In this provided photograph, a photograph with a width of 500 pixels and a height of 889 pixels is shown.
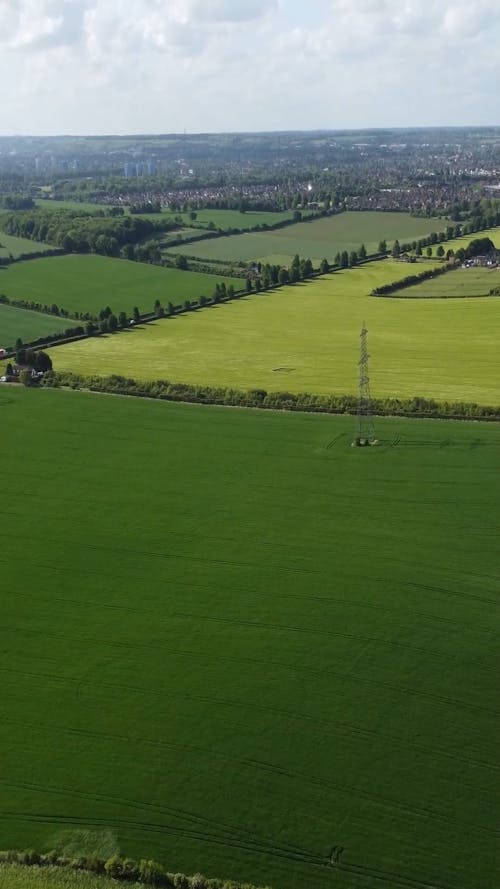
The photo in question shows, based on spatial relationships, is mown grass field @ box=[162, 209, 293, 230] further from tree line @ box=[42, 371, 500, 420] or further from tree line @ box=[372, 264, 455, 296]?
tree line @ box=[42, 371, 500, 420]

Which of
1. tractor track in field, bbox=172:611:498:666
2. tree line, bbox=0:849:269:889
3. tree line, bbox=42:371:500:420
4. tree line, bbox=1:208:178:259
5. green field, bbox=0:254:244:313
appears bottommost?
tree line, bbox=0:849:269:889

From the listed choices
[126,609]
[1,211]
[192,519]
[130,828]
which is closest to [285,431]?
[192,519]

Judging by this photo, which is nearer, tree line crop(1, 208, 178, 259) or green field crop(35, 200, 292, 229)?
tree line crop(1, 208, 178, 259)

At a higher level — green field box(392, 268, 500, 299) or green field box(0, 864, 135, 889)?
green field box(392, 268, 500, 299)

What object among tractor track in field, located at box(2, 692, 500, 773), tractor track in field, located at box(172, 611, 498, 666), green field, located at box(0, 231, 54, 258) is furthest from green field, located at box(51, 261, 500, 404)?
green field, located at box(0, 231, 54, 258)

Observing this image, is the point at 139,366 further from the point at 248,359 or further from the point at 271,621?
the point at 271,621

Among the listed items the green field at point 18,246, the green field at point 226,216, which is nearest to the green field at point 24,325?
the green field at point 18,246

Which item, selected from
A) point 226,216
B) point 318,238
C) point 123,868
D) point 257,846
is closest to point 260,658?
point 257,846
